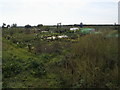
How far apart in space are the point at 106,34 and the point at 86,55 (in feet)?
2.76

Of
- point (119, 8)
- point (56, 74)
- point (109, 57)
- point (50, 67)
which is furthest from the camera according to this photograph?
point (50, 67)

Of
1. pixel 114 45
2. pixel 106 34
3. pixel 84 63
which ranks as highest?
pixel 106 34

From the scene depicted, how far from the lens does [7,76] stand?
4.91 metres

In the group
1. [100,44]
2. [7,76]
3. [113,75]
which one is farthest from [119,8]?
[7,76]

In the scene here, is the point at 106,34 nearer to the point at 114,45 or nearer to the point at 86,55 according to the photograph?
the point at 114,45

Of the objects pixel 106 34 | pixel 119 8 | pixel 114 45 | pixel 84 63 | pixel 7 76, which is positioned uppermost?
pixel 119 8

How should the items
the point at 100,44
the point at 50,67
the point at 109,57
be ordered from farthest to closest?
the point at 50,67
the point at 100,44
the point at 109,57

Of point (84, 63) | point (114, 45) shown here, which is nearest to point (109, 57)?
point (114, 45)

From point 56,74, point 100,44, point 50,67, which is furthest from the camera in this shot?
point 50,67

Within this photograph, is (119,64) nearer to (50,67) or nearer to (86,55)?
(86,55)

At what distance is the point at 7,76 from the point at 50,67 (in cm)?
142

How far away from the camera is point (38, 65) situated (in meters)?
5.57

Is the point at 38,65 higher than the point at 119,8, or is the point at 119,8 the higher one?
the point at 119,8

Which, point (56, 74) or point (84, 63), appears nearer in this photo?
point (84, 63)
